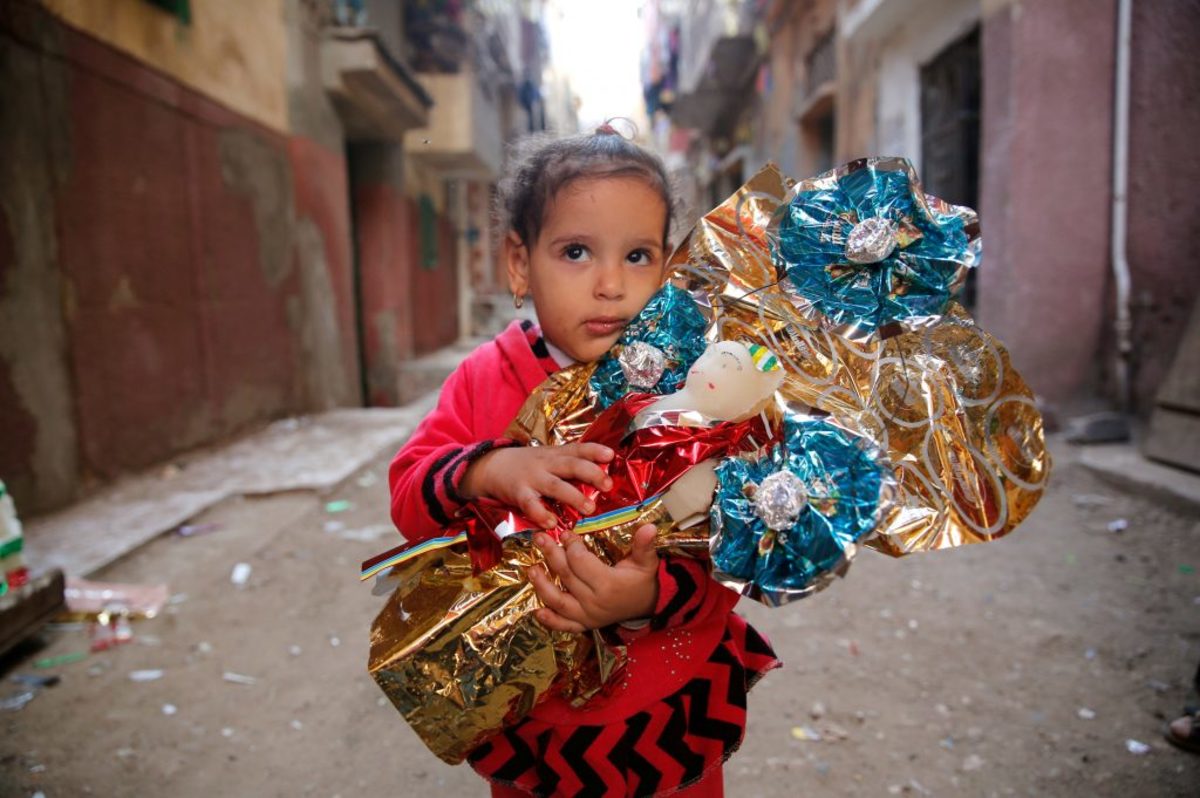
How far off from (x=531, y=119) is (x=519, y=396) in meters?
25.3

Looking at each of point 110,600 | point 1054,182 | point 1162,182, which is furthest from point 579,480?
point 1162,182

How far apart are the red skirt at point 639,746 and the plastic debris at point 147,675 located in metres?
1.85

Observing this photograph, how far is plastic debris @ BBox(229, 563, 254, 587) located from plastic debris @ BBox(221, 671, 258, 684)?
28.9 inches

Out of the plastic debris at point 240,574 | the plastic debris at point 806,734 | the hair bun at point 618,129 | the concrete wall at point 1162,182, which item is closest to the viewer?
the hair bun at point 618,129

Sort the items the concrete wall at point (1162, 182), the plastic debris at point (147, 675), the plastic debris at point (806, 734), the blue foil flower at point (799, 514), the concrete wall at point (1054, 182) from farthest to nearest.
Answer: the concrete wall at point (1054, 182) → the concrete wall at point (1162, 182) → the plastic debris at point (147, 675) → the plastic debris at point (806, 734) → the blue foil flower at point (799, 514)

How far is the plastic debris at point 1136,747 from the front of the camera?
194 cm

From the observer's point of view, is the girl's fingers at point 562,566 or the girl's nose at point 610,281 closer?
the girl's fingers at point 562,566

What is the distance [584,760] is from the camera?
1063mm

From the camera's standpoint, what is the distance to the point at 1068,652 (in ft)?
8.08

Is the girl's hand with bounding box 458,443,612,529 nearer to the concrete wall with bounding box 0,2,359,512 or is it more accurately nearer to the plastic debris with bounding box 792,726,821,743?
the plastic debris with bounding box 792,726,821,743

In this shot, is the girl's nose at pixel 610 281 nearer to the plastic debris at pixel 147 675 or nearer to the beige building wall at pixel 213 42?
the plastic debris at pixel 147 675

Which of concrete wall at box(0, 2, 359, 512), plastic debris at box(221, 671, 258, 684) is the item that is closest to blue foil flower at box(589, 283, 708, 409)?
plastic debris at box(221, 671, 258, 684)

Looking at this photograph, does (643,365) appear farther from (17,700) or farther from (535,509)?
(17,700)

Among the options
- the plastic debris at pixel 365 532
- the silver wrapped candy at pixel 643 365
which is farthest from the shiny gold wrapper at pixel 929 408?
the plastic debris at pixel 365 532
